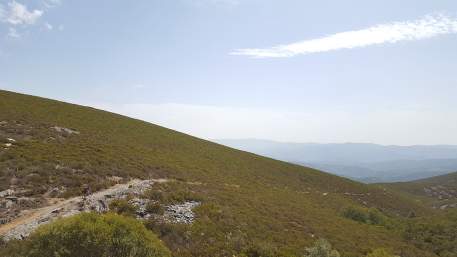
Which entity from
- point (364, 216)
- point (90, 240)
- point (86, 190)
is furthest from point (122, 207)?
point (364, 216)

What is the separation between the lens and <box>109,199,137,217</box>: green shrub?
19.1 m

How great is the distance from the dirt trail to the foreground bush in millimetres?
3216

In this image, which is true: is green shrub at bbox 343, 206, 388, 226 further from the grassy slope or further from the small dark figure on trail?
the small dark figure on trail

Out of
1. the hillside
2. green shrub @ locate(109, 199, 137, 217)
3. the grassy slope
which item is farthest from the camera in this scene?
the hillside

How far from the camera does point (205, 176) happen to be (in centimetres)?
3494

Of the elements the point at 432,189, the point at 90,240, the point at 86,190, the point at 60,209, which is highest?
the point at 90,240

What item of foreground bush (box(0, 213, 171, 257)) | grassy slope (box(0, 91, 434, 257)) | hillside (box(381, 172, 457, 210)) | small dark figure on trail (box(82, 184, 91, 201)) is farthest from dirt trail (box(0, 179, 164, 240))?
hillside (box(381, 172, 457, 210))

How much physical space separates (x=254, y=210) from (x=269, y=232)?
458 cm

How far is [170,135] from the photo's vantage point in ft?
185

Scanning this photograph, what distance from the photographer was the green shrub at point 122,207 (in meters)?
19.1

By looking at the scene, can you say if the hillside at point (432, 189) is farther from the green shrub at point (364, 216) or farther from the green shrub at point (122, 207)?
the green shrub at point (122, 207)

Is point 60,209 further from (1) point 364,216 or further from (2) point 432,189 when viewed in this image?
(2) point 432,189

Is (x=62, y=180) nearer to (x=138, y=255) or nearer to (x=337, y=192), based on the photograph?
(x=138, y=255)

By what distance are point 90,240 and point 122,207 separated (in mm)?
8233
